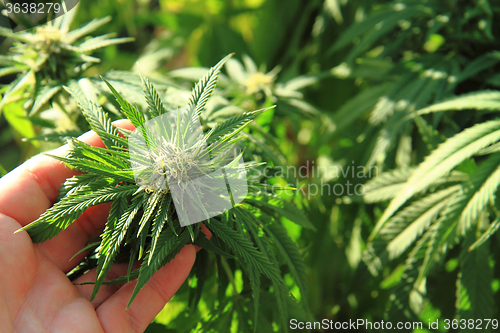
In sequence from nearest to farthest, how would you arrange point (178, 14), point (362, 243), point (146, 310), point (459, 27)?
point (146, 310) → point (459, 27) → point (362, 243) → point (178, 14)

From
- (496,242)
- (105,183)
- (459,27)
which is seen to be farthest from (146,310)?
(459,27)

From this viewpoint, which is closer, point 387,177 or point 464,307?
point 464,307

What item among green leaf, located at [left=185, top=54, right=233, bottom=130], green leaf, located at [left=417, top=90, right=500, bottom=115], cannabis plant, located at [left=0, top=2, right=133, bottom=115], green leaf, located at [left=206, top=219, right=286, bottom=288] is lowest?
green leaf, located at [left=206, top=219, right=286, bottom=288]

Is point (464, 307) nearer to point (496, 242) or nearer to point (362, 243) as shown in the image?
point (496, 242)

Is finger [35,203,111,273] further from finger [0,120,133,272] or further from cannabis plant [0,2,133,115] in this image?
cannabis plant [0,2,133,115]

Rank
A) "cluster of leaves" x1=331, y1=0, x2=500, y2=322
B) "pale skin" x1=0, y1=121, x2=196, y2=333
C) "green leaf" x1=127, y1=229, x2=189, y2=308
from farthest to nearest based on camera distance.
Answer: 1. "cluster of leaves" x1=331, y1=0, x2=500, y2=322
2. "pale skin" x1=0, y1=121, x2=196, y2=333
3. "green leaf" x1=127, y1=229, x2=189, y2=308

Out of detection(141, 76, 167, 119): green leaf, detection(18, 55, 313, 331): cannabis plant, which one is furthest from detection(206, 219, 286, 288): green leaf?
detection(141, 76, 167, 119): green leaf
